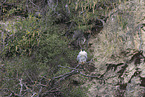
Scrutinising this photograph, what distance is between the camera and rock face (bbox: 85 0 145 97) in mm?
2500

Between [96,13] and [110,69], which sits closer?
[110,69]

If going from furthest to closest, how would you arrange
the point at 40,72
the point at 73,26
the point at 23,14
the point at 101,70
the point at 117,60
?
1. the point at 23,14
2. the point at 73,26
3. the point at 40,72
4. the point at 101,70
5. the point at 117,60

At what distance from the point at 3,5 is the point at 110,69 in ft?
11.1

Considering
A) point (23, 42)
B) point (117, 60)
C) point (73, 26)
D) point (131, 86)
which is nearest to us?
point (131, 86)

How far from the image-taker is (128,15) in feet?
10.2

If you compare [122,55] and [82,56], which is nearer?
[122,55]

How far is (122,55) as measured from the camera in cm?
276

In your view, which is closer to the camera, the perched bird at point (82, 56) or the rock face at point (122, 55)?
the rock face at point (122, 55)

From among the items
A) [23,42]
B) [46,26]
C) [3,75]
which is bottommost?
[3,75]

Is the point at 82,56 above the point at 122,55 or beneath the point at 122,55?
beneath

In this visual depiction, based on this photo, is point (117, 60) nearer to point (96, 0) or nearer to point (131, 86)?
point (131, 86)

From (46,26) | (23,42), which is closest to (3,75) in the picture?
(23,42)

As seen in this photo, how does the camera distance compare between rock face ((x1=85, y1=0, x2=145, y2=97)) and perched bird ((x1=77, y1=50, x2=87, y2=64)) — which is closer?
rock face ((x1=85, y1=0, x2=145, y2=97))

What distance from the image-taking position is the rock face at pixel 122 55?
250 cm
